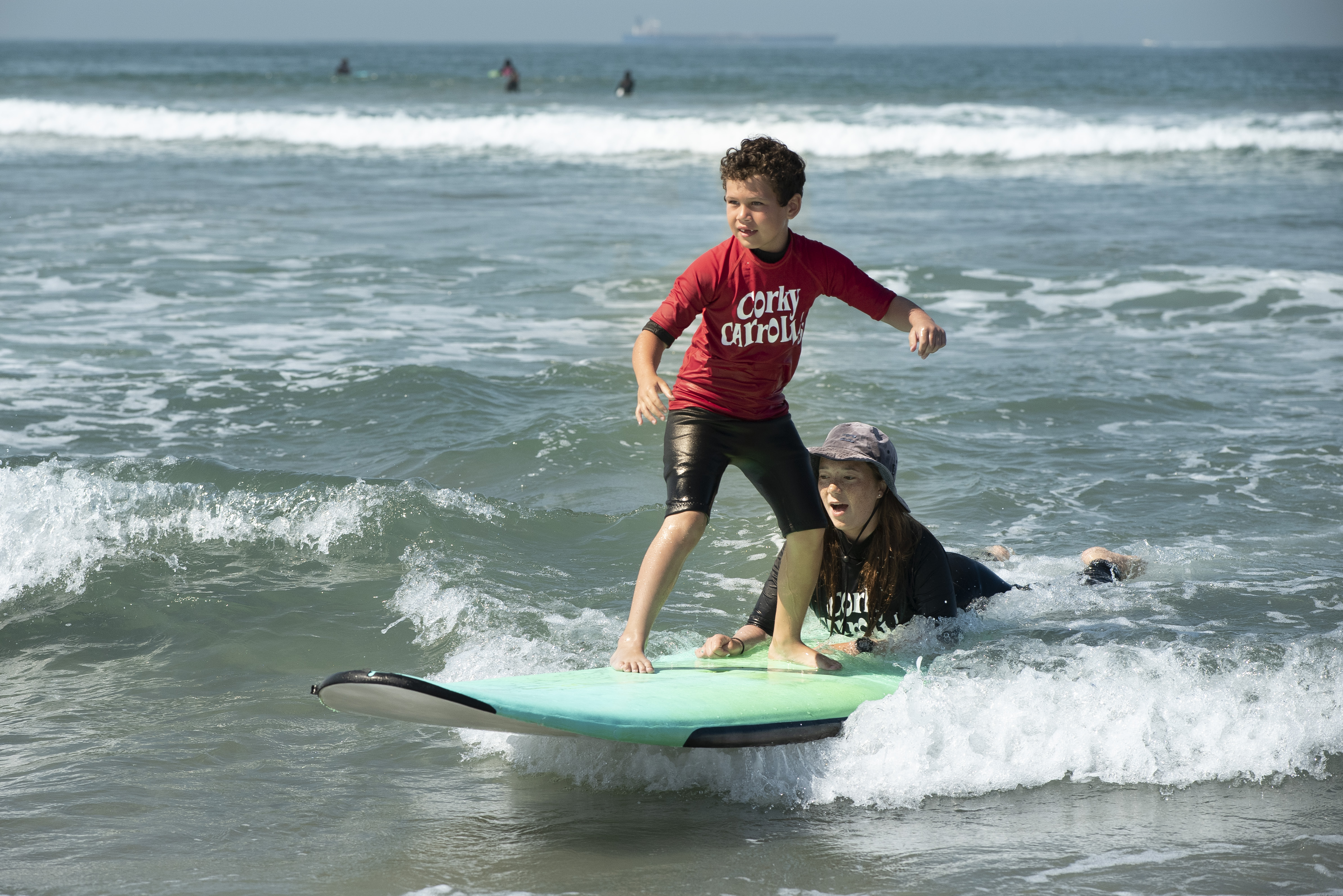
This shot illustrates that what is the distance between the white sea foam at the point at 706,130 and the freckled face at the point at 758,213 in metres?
24.1

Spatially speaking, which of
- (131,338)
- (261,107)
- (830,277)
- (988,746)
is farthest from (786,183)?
(261,107)

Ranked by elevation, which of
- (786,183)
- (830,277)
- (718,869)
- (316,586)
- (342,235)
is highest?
(342,235)

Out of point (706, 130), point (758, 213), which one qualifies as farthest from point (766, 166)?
point (706, 130)

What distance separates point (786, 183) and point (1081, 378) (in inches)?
227

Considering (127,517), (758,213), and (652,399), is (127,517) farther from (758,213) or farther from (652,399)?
(758,213)

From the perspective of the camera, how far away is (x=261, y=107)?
117 ft

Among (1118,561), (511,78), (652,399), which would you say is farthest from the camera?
(511,78)

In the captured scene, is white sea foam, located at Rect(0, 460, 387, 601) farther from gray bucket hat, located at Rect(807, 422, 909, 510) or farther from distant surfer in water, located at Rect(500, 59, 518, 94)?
distant surfer in water, located at Rect(500, 59, 518, 94)

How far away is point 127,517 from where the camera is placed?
578 cm

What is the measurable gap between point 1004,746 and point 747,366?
1444 millimetres

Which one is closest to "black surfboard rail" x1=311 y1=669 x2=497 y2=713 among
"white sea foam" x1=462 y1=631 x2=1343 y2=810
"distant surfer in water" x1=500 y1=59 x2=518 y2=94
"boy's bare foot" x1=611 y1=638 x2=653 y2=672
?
"white sea foam" x1=462 y1=631 x2=1343 y2=810

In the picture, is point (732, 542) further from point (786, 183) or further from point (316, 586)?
point (786, 183)

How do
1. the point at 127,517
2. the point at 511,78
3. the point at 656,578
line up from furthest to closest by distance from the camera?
the point at 511,78
the point at 127,517
the point at 656,578

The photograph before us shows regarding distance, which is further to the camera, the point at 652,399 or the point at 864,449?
the point at 864,449
